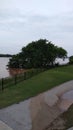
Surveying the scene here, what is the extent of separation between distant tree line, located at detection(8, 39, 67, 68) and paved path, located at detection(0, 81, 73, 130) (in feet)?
123

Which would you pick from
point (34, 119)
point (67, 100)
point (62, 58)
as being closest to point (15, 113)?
point (34, 119)

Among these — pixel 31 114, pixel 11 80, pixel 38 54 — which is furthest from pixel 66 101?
pixel 38 54

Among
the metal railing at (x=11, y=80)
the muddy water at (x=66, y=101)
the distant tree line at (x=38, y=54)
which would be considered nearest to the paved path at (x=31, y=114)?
the muddy water at (x=66, y=101)

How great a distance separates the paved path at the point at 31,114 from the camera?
11961mm

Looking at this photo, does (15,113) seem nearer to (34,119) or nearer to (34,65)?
(34,119)

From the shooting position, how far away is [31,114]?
13781 mm

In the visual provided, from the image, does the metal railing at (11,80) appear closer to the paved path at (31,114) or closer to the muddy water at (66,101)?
the muddy water at (66,101)

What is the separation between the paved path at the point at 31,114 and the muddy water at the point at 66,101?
1.06 feet

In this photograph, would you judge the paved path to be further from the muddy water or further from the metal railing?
the metal railing

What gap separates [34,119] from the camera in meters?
12.8

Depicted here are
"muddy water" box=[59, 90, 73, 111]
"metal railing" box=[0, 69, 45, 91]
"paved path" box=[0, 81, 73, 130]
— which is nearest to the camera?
"paved path" box=[0, 81, 73, 130]

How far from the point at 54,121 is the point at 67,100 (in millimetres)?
5692

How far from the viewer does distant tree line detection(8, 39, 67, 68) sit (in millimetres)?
55750

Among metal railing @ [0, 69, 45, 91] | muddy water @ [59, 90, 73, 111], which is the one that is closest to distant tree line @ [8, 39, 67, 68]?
metal railing @ [0, 69, 45, 91]
